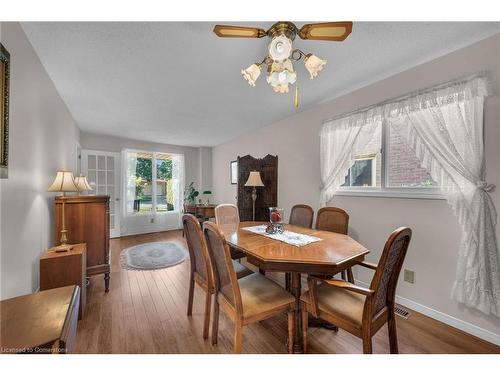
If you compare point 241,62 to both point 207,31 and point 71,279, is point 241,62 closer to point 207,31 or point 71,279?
point 207,31

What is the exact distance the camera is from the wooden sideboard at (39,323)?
2.31 feet

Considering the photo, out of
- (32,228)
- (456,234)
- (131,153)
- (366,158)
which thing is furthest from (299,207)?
(131,153)

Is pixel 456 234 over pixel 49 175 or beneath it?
beneath

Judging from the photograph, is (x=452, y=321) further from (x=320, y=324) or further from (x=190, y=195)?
(x=190, y=195)

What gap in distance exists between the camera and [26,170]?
1618 millimetres

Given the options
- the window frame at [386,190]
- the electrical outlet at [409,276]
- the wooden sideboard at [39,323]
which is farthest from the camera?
the electrical outlet at [409,276]

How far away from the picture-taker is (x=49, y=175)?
7.24 ft

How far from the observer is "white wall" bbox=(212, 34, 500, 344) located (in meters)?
1.56

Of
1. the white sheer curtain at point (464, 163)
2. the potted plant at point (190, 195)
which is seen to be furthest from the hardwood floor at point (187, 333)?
the potted plant at point (190, 195)

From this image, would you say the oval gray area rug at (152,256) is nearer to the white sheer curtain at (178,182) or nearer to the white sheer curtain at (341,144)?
the white sheer curtain at (178,182)

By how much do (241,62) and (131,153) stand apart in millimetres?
4277

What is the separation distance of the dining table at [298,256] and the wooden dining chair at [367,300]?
0.27 feet

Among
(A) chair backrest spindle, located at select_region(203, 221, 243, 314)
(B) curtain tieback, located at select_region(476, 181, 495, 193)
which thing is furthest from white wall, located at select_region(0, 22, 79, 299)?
(B) curtain tieback, located at select_region(476, 181, 495, 193)

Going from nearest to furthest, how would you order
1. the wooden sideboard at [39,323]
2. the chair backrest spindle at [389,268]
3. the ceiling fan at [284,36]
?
the wooden sideboard at [39,323], the chair backrest spindle at [389,268], the ceiling fan at [284,36]
